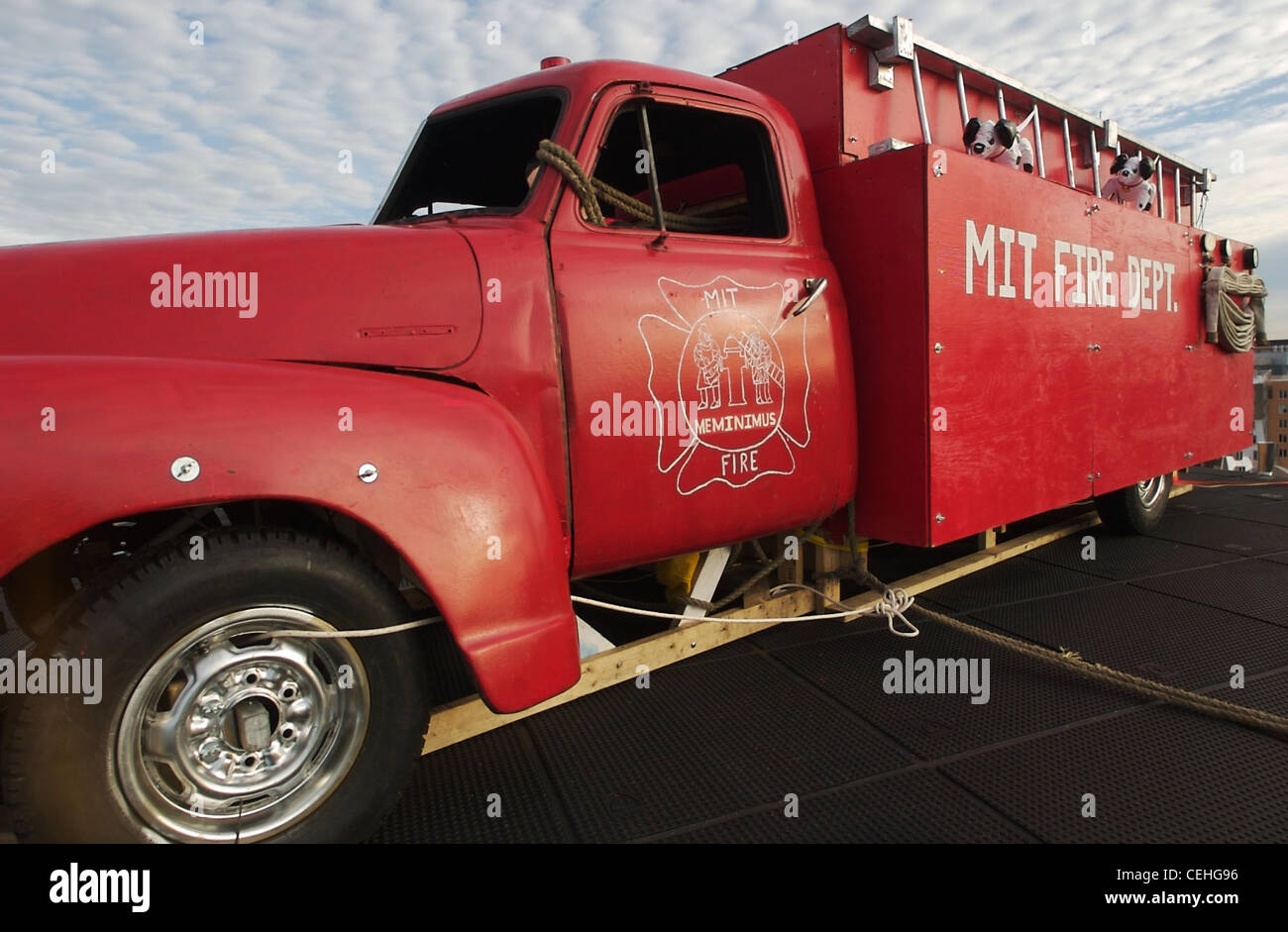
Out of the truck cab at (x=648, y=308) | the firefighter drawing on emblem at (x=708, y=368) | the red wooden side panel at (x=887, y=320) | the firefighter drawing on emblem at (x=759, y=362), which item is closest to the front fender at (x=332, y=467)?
the truck cab at (x=648, y=308)

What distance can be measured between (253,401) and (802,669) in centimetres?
226

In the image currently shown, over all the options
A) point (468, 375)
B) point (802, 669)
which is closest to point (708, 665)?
point (802, 669)

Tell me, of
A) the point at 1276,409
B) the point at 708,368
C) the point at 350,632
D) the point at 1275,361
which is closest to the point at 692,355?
the point at 708,368

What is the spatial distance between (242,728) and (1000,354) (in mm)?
3048

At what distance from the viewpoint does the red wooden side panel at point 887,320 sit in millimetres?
2967

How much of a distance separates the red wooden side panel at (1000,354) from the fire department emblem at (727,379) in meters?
0.65

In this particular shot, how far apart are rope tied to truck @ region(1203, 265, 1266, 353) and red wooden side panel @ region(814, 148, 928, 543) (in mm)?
3213

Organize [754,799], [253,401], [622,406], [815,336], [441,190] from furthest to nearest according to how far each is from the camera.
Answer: [441,190], [815,336], [622,406], [754,799], [253,401]

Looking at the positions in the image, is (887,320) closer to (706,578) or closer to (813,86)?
(813,86)

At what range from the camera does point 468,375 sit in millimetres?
2109

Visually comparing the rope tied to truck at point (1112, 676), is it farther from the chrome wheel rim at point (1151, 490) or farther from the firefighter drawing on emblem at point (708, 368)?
the chrome wheel rim at point (1151, 490)

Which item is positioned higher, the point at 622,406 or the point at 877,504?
the point at 622,406

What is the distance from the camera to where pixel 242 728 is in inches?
69.4

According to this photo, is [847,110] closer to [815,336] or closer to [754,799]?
[815,336]
